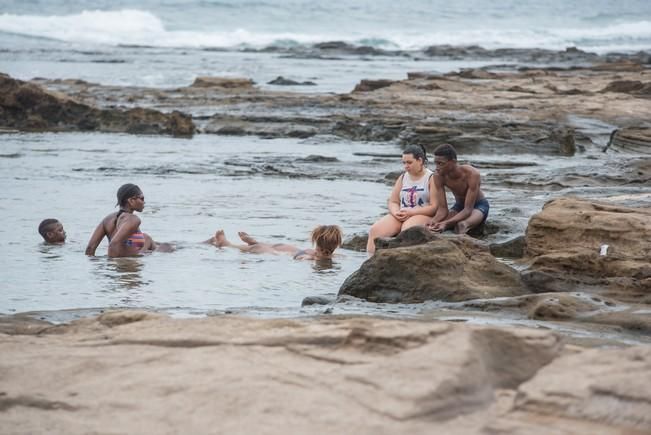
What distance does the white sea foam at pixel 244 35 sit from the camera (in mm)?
67312

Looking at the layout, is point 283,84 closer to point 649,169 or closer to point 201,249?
point 649,169

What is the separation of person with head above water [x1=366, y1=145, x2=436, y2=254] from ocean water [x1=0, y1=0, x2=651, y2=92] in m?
22.0

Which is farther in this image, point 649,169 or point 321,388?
point 649,169

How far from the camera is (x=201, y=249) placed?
11430mm

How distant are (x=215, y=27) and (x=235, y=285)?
65871 mm

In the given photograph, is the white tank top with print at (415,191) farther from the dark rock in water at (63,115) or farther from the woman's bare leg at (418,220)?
the dark rock in water at (63,115)

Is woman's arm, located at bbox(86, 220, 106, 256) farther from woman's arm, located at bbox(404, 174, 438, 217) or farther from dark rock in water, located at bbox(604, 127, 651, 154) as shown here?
dark rock in water, located at bbox(604, 127, 651, 154)

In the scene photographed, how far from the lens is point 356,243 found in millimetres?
11703

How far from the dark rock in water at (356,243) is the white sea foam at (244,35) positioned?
185 ft

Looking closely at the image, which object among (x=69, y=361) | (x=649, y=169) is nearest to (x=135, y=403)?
(x=69, y=361)

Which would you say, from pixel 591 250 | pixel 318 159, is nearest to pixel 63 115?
pixel 318 159

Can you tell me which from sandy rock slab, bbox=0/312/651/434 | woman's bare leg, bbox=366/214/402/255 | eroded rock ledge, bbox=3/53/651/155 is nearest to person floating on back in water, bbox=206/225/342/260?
woman's bare leg, bbox=366/214/402/255

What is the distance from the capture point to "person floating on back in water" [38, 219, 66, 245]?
37.3ft

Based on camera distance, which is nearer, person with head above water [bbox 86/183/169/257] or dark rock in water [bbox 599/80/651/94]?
person with head above water [bbox 86/183/169/257]
